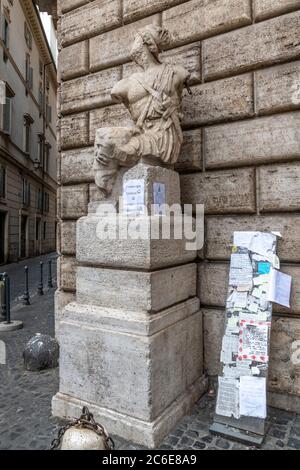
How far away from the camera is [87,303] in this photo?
3.25m

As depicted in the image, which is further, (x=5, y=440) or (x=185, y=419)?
(x=185, y=419)

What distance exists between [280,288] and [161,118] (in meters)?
1.99

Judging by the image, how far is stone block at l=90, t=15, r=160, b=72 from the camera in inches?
182

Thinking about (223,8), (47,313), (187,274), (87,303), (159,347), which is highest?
(223,8)

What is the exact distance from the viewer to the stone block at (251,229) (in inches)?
136

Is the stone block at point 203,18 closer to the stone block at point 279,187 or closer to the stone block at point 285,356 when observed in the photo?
the stone block at point 279,187

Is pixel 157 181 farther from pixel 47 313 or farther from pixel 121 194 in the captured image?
pixel 47 313

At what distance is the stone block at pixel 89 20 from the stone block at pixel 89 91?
61cm

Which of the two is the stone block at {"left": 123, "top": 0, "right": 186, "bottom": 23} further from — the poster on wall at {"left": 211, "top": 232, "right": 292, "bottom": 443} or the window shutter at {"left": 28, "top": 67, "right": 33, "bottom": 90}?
the window shutter at {"left": 28, "top": 67, "right": 33, "bottom": 90}

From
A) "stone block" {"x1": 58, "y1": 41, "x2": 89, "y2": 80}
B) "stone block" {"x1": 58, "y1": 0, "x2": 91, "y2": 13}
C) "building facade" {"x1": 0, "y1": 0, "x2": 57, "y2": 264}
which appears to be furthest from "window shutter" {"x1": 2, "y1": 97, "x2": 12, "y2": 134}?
"stone block" {"x1": 58, "y1": 41, "x2": 89, "y2": 80}
